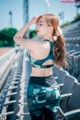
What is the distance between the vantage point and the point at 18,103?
18.9 feet

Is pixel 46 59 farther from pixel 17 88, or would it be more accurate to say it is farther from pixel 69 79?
pixel 17 88

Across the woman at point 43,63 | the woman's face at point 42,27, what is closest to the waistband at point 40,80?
the woman at point 43,63

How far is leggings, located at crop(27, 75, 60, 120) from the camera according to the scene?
266 centimetres

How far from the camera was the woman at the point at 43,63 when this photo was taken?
2.63 metres

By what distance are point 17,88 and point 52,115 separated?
499 cm

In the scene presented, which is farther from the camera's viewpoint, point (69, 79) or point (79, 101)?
point (69, 79)

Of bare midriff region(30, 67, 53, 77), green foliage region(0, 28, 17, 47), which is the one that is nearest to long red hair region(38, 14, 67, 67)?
bare midriff region(30, 67, 53, 77)

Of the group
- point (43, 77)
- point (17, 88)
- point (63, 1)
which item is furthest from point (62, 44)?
point (63, 1)

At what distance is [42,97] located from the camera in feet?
8.73

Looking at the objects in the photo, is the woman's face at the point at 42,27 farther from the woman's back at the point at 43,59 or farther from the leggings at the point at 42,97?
the leggings at the point at 42,97

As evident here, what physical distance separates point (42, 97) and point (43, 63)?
0.91 ft

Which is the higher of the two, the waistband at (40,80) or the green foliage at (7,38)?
the waistband at (40,80)

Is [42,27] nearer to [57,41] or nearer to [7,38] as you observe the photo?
[57,41]

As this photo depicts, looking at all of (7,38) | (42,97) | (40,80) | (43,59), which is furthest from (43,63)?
(7,38)
